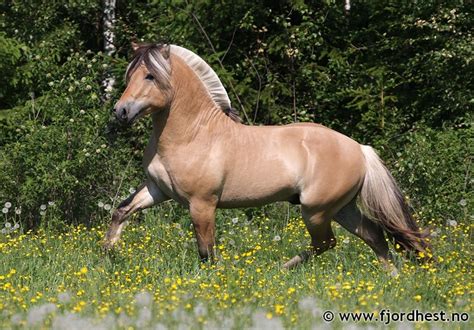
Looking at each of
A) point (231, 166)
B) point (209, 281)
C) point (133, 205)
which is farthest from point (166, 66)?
point (209, 281)

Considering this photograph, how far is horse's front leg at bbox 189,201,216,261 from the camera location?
7.60 metres

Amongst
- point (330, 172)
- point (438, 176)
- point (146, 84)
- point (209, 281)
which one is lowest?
point (438, 176)

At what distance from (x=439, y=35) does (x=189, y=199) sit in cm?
556

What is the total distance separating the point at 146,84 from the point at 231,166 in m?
1.02

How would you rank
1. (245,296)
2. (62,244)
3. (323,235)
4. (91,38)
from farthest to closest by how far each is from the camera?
(91,38) < (62,244) < (323,235) < (245,296)

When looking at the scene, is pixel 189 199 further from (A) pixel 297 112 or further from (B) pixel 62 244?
(A) pixel 297 112

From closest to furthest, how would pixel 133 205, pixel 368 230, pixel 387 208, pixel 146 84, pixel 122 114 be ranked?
1. pixel 122 114
2. pixel 146 84
3. pixel 133 205
4. pixel 387 208
5. pixel 368 230

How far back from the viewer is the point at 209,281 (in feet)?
22.4

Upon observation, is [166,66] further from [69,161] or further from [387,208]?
[69,161]

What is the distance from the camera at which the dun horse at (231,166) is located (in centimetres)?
756

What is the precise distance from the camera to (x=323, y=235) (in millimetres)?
8070

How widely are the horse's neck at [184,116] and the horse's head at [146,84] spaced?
14 centimetres

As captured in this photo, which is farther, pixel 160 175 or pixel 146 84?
pixel 160 175

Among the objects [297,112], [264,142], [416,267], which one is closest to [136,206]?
[264,142]
